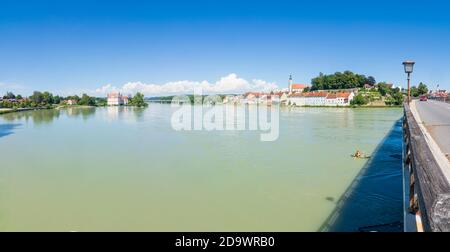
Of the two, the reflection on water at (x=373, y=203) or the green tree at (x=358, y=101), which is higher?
the green tree at (x=358, y=101)

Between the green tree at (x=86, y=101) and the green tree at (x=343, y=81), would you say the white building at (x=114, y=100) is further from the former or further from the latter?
the green tree at (x=343, y=81)

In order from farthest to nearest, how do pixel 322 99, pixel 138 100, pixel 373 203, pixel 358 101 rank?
pixel 138 100 → pixel 322 99 → pixel 358 101 → pixel 373 203

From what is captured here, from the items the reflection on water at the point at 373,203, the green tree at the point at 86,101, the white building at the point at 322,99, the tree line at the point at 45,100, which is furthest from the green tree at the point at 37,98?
the reflection on water at the point at 373,203

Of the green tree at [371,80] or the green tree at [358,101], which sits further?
the green tree at [371,80]

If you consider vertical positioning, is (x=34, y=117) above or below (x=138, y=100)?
below

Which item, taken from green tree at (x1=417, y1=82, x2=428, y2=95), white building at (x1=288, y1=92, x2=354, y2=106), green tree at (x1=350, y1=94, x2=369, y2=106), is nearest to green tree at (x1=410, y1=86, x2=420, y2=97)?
green tree at (x1=417, y1=82, x2=428, y2=95)

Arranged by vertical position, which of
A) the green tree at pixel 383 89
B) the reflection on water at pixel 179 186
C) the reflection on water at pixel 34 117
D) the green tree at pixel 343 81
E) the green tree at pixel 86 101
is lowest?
the reflection on water at pixel 179 186

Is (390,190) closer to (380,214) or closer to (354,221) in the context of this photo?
(380,214)

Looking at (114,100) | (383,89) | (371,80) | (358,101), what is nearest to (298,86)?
(371,80)

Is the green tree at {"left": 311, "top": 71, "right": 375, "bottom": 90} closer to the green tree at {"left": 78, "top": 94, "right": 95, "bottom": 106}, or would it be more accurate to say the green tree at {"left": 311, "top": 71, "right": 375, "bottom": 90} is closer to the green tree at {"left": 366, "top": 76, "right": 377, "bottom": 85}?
the green tree at {"left": 366, "top": 76, "right": 377, "bottom": 85}

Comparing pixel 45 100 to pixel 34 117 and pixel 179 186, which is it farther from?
pixel 179 186
